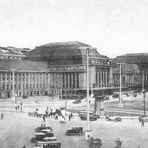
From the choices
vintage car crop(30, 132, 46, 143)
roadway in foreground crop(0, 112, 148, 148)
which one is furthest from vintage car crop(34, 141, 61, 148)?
vintage car crop(30, 132, 46, 143)

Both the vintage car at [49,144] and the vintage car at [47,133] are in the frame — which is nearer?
the vintage car at [49,144]

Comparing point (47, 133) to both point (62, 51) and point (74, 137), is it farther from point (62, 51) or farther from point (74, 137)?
point (62, 51)

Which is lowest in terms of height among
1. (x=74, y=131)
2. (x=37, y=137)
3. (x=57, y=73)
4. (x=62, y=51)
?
(x=37, y=137)

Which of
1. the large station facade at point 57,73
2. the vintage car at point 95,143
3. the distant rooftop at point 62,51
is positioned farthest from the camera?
the distant rooftop at point 62,51

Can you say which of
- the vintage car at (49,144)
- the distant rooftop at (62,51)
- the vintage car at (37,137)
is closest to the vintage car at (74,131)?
the vintage car at (37,137)

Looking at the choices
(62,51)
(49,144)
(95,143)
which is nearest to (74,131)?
(95,143)

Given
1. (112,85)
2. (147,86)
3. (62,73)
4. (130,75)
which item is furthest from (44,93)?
(147,86)

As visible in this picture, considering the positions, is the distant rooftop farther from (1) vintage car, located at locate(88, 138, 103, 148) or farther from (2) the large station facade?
(1) vintage car, located at locate(88, 138, 103, 148)

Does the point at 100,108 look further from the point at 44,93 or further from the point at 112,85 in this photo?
the point at 112,85

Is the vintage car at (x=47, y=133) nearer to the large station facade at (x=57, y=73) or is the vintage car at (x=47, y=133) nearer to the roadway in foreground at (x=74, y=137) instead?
the roadway in foreground at (x=74, y=137)
